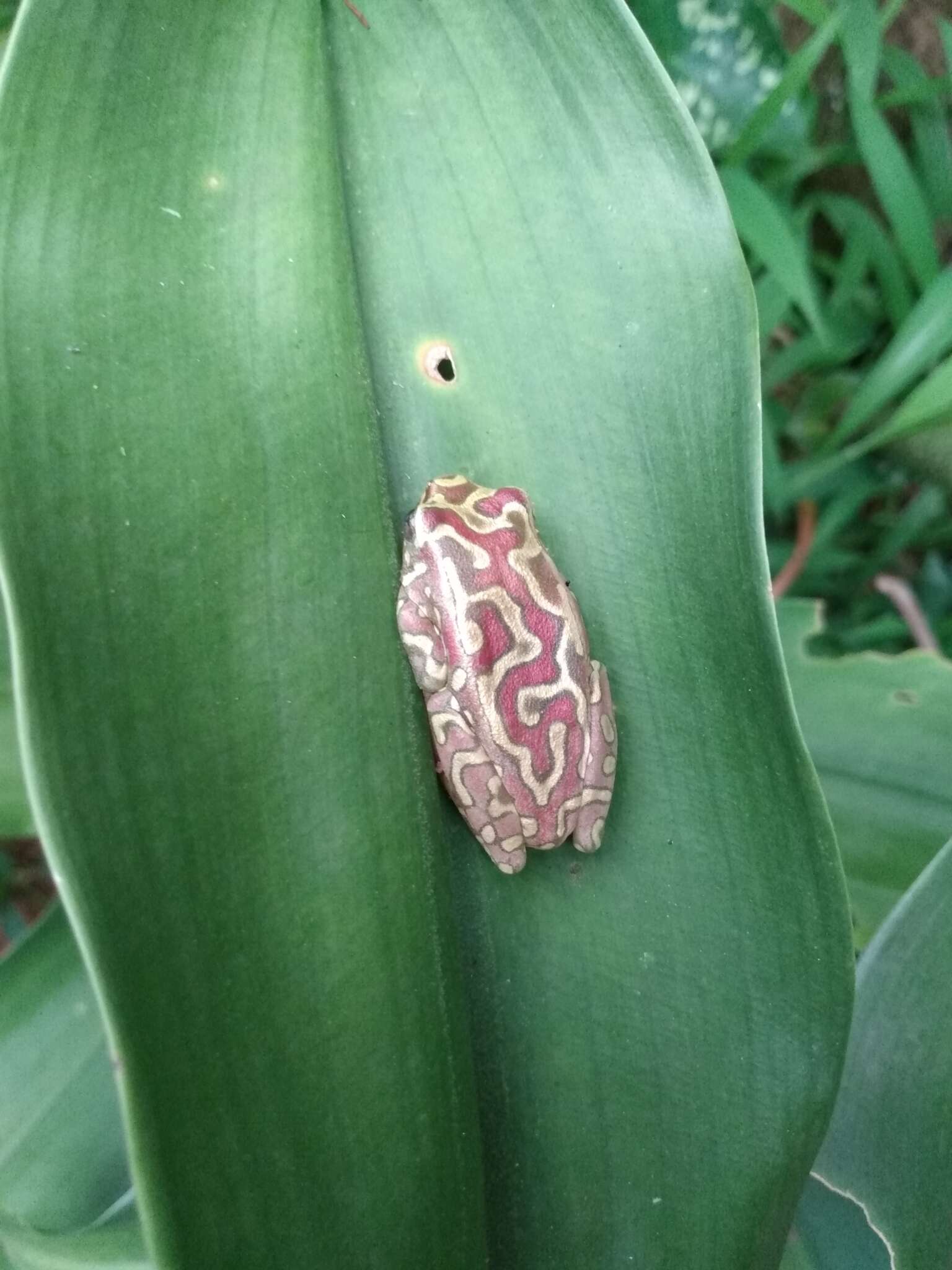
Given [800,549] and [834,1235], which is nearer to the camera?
[834,1235]

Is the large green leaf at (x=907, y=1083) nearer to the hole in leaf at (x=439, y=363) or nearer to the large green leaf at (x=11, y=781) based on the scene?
the hole in leaf at (x=439, y=363)

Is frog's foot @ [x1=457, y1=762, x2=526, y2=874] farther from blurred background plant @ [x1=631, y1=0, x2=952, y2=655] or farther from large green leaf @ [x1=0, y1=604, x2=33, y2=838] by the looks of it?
blurred background plant @ [x1=631, y1=0, x2=952, y2=655]

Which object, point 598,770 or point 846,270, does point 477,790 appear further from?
point 846,270

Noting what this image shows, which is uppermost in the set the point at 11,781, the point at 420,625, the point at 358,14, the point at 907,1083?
the point at 358,14

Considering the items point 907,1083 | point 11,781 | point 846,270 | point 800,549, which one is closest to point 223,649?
point 11,781

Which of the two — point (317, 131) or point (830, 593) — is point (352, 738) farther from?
point (830, 593)

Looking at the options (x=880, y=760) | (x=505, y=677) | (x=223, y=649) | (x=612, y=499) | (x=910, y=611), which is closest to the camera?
(x=223, y=649)

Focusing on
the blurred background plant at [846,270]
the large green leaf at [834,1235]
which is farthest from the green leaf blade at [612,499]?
the blurred background plant at [846,270]
